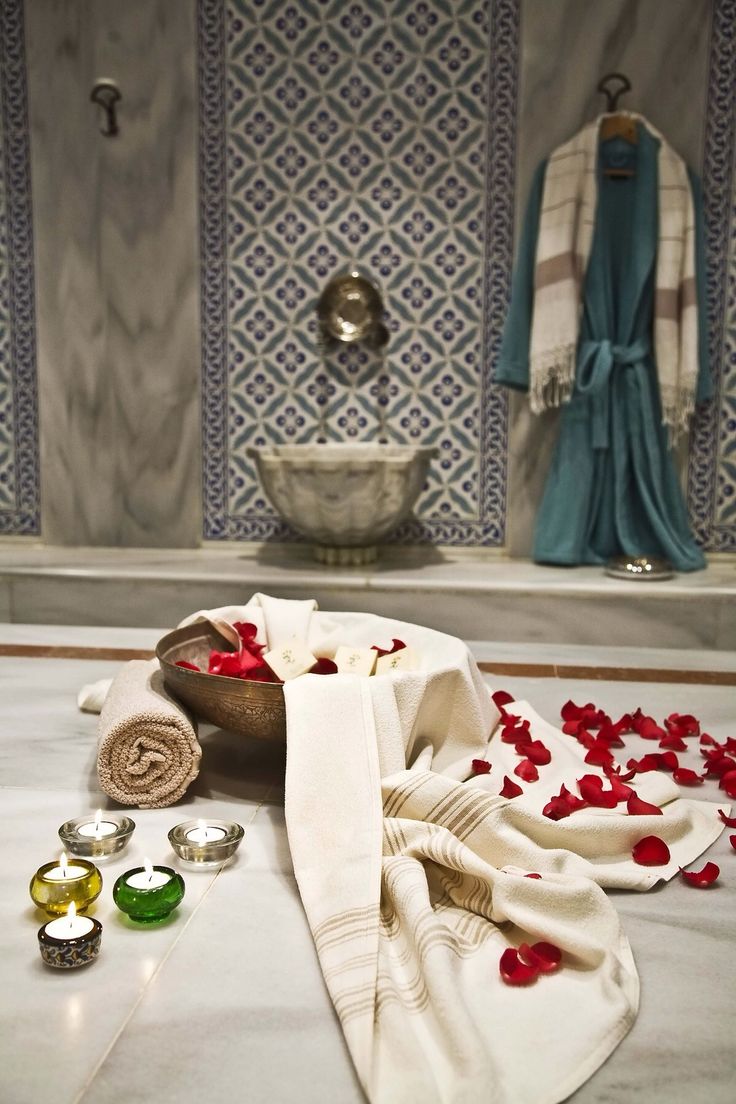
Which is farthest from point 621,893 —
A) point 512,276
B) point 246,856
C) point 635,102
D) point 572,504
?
point 635,102

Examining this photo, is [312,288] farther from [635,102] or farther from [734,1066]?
[734,1066]

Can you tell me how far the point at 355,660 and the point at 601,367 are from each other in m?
2.06

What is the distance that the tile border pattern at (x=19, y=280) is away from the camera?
3.61 m

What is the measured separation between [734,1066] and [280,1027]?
43 cm

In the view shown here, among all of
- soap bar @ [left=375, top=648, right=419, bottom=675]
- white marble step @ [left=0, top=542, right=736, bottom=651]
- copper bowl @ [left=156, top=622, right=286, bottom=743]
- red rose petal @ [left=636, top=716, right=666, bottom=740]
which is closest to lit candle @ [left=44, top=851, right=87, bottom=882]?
copper bowl @ [left=156, top=622, right=286, bottom=743]

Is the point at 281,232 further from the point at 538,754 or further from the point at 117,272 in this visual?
the point at 538,754

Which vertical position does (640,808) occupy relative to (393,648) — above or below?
below

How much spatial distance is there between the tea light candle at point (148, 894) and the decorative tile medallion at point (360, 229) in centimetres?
265

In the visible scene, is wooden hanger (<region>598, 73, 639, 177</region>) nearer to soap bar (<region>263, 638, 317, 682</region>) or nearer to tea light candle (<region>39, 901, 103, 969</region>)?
soap bar (<region>263, 638, 317, 682</region>)

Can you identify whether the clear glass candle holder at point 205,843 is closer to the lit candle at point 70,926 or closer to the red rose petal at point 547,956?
the lit candle at point 70,926

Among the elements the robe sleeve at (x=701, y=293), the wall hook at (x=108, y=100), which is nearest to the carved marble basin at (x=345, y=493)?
the robe sleeve at (x=701, y=293)

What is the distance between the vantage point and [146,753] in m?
1.42

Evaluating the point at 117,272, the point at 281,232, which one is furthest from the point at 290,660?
the point at 117,272

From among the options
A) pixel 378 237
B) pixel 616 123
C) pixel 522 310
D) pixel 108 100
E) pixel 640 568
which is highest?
pixel 108 100
